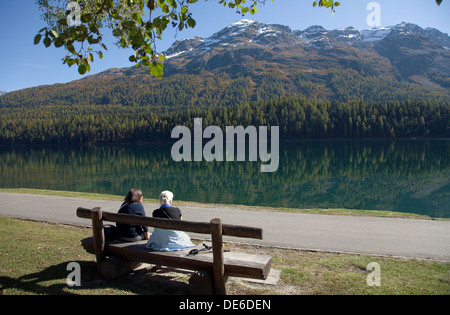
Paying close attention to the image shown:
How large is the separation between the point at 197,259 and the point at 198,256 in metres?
0.16

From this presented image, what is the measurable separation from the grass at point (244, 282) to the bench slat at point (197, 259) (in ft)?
1.86

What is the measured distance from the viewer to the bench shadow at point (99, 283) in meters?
6.28

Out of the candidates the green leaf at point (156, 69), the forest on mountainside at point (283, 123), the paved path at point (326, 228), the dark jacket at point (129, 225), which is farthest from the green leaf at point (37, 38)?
the forest on mountainside at point (283, 123)

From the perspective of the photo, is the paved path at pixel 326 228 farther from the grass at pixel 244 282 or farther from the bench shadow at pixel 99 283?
the bench shadow at pixel 99 283

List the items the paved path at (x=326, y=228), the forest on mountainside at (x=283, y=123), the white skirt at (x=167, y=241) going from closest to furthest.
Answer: the white skirt at (x=167, y=241)
the paved path at (x=326, y=228)
the forest on mountainside at (x=283, y=123)

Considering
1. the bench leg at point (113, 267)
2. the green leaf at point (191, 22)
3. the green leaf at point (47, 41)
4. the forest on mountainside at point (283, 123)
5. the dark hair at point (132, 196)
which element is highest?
the forest on mountainside at point (283, 123)

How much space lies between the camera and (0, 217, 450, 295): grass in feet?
20.9

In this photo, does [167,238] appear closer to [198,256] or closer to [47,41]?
[198,256]

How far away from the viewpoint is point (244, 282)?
6.85 metres

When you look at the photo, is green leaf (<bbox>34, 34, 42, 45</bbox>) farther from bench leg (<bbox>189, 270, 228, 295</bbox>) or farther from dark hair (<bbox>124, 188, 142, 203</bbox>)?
bench leg (<bbox>189, 270, 228, 295</bbox>)

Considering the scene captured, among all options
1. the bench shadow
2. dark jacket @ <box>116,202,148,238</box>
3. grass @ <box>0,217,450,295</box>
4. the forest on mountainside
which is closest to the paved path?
grass @ <box>0,217,450,295</box>

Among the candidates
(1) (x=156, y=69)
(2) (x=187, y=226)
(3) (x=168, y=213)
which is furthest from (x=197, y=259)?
(1) (x=156, y=69)

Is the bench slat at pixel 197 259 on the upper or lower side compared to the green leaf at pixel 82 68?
lower

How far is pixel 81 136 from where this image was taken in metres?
135
